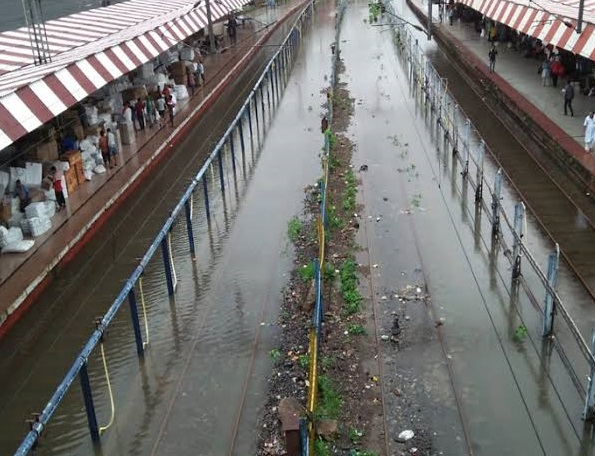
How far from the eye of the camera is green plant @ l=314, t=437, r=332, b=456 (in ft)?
27.5

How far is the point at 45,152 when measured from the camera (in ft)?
54.8

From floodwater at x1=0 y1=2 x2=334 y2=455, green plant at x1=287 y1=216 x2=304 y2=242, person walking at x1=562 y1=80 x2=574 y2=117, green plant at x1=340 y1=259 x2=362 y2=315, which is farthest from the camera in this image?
person walking at x1=562 y1=80 x2=574 y2=117

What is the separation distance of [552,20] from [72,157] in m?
15.0

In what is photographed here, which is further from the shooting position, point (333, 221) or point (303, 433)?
point (333, 221)

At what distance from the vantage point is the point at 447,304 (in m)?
11.9

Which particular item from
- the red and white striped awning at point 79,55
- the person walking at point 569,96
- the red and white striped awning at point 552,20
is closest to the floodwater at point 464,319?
the person walking at point 569,96

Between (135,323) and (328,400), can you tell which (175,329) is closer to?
(135,323)

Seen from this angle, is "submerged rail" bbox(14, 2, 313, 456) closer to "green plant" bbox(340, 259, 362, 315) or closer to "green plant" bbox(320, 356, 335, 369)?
"green plant" bbox(320, 356, 335, 369)

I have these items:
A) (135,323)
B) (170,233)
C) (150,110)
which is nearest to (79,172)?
(170,233)

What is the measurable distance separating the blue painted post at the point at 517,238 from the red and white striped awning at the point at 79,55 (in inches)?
346

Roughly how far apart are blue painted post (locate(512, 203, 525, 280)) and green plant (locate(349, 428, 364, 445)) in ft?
15.8

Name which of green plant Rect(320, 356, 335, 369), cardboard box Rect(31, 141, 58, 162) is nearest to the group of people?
cardboard box Rect(31, 141, 58, 162)

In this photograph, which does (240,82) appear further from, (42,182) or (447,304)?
(447,304)

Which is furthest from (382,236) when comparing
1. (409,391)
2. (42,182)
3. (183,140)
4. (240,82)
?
(240,82)
